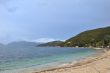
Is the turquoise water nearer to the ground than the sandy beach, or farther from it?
farther from it

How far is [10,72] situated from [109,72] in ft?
57.0

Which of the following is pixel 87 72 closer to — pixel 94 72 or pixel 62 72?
pixel 94 72

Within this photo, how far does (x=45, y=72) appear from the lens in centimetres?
3778

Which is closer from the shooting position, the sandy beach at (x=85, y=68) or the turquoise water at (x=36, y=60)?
the sandy beach at (x=85, y=68)

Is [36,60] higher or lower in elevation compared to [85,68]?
higher

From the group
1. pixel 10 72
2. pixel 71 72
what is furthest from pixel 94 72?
pixel 10 72

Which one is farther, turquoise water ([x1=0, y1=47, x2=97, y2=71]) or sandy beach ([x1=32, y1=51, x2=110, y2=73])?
turquoise water ([x1=0, y1=47, x2=97, y2=71])

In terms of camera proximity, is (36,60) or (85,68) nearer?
(85,68)

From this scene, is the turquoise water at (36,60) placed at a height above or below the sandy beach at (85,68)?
above

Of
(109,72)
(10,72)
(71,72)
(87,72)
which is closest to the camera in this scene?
(109,72)

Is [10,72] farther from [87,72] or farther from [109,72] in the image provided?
[109,72]

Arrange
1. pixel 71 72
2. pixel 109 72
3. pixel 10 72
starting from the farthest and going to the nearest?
pixel 10 72 → pixel 71 72 → pixel 109 72

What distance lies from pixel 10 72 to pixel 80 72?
13.1 metres

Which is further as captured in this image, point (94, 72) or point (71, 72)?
point (71, 72)
